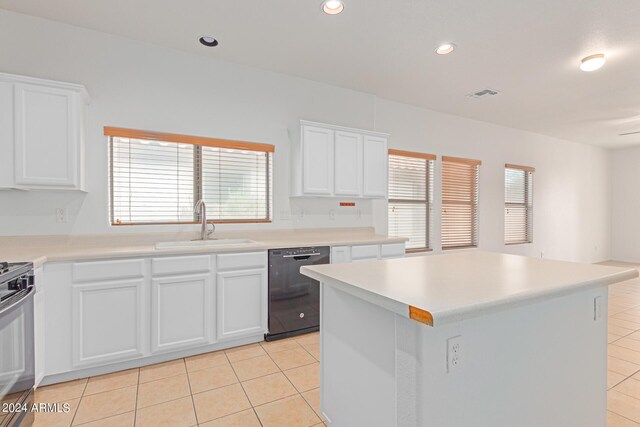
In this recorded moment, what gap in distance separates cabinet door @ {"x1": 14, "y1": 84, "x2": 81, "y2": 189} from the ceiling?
29.6 inches

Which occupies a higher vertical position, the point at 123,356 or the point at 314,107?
the point at 314,107

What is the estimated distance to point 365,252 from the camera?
11.9 feet

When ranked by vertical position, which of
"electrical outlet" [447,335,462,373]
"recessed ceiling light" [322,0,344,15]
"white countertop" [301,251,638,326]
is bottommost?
"electrical outlet" [447,335,462,373]

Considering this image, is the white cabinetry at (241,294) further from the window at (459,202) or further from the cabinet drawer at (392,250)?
the window at (459,202)

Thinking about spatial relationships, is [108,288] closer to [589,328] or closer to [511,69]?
[589,328]

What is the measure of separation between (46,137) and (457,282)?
3.08 m

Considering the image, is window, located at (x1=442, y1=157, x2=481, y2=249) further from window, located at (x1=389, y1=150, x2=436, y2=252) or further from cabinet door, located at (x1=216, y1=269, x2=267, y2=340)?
cabinet door, located at (x1=216, y1=269, x2=267, y2=340)

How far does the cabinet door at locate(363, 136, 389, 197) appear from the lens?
4039mm

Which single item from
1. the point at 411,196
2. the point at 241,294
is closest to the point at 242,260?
the point at 241,294

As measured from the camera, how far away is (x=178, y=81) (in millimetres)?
3270

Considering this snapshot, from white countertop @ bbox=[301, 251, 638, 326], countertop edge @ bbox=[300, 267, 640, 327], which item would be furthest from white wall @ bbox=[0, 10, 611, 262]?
countertop edge @ bbox=[300, 267, 640, 327]

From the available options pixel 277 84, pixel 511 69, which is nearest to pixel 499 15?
pixel 511 69

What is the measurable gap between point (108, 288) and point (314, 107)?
2.89 m

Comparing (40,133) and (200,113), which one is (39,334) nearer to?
(40,133)
